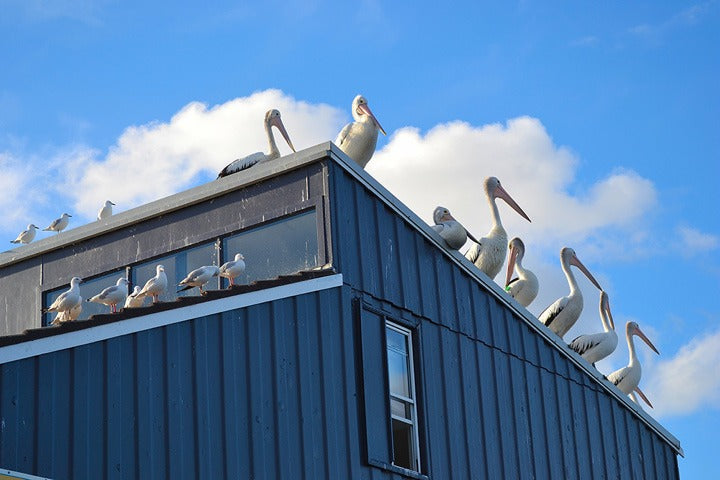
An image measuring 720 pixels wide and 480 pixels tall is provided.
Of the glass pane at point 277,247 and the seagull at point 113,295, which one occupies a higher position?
the glass pane at point 277,247

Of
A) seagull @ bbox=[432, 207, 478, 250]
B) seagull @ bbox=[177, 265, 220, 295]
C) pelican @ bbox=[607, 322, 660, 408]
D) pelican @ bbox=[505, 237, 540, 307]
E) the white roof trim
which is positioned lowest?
the white roof trim

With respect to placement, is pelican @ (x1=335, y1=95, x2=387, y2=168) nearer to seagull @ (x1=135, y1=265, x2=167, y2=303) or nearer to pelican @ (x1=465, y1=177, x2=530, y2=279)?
pelican @ (x1=465, y1=177, x2=530, y2=279)

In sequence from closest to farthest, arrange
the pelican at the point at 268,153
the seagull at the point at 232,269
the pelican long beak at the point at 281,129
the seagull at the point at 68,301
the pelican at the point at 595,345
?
1. the seagull at the point at 232,269
2. the seagull at the point at 68,301
3. the pelican at the point at 268,153
4. the pelican long beak at the point at 281,129
5. the pelican at the point at 595,345

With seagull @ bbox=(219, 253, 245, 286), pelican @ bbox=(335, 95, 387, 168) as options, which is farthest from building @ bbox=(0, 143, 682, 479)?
pelican @ bbox=(335, 95, 387, 168)

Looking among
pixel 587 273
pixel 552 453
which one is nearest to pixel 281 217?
pixel 552 453

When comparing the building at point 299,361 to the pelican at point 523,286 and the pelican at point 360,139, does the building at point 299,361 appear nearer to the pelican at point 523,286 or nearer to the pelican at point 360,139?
the pelican at point 360,139

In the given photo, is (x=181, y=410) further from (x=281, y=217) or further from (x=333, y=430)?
(x=281, y=217)

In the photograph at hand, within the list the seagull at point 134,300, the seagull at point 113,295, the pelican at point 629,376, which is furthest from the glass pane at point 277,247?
the pelican at point 629,376

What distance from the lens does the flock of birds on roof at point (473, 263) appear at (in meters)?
14.6

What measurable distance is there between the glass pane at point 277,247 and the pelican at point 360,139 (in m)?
3.09

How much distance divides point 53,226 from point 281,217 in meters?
8.38

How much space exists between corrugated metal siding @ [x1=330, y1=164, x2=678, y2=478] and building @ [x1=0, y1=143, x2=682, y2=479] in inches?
1.0

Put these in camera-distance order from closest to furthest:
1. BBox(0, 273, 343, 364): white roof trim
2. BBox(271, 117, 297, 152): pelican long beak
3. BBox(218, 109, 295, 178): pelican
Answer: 1. BBox(0, 273, 343, 364): white roof trim
2. BBox(218, 109, 295, 178): pelican
3. BBox(271, 117, 297, 152): pelican long beak

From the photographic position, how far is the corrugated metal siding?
14383 mm
